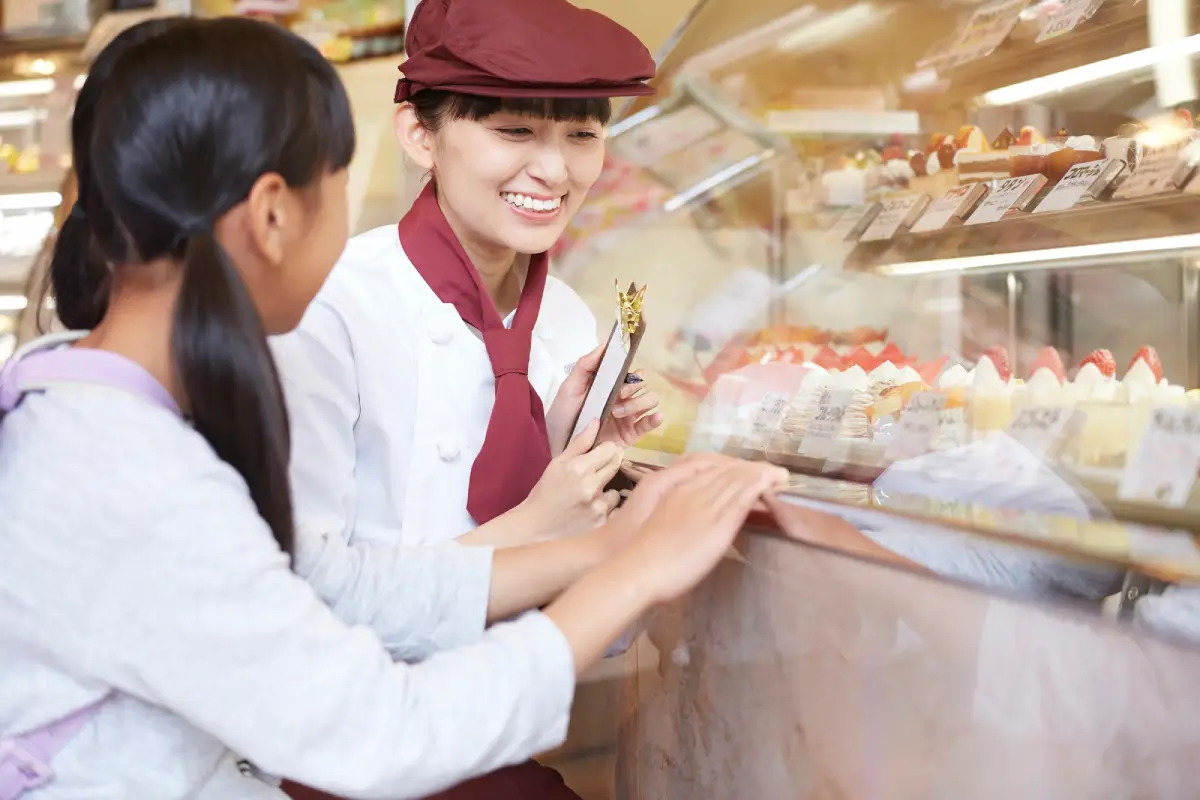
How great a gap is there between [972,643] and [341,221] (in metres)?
0.69

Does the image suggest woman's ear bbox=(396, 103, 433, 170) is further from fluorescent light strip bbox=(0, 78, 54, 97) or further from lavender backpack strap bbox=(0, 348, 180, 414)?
fluorescent light strip bbox=(0, 78, 54, 97)

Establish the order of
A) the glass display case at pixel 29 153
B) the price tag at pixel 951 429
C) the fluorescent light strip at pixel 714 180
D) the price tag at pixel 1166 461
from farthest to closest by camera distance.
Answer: the glass display case at pixel 29 153 < the fluorescent light strip at pixel 714 180 < the price tag at pixel 951 429 < the price tag at pixel 1166 461

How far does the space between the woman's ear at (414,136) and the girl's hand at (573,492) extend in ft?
1.78

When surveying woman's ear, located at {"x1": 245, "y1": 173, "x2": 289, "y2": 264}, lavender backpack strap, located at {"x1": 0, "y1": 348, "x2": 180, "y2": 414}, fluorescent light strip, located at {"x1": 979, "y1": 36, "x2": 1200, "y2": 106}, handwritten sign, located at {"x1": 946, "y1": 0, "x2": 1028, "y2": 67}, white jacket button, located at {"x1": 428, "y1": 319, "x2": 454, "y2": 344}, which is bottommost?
lavender backpack strap, located at {"x1": 0, "y1": 348, "x2": 180, "y2": 414}

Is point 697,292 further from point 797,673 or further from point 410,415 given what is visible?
point 797,673

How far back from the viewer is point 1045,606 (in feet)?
2.80

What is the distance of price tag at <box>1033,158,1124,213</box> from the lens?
152 centimetres

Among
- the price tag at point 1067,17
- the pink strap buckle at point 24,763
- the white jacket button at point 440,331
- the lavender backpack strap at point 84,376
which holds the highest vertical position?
the price tag at point 1067,17

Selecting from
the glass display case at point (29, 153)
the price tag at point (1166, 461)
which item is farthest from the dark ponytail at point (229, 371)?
the glass display case at point (29, 153)

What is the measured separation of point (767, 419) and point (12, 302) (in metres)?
3.28

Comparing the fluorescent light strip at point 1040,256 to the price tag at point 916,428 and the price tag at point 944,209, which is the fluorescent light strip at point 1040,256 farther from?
the price tag at point 916,428

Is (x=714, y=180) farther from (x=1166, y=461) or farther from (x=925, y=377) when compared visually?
(x=1166, y=461)

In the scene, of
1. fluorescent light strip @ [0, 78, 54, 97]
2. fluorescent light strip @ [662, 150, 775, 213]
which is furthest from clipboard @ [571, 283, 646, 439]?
fluorescent light strip @ [0, 78, 54, 97]

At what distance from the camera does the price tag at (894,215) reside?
6.18 ft
